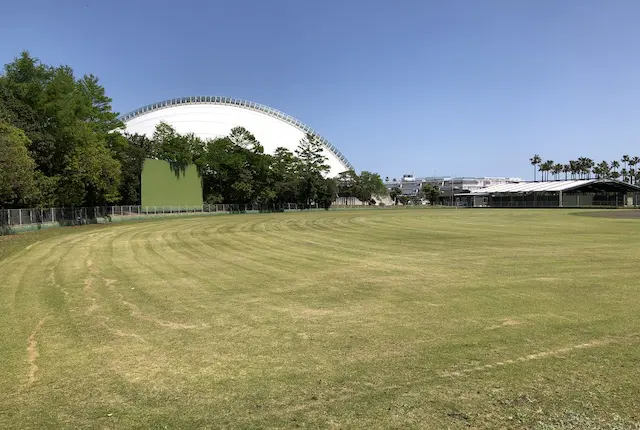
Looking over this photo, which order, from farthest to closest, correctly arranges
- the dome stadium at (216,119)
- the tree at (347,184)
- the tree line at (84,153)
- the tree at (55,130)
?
the tree at (347,184), the dome stadium at (216,119), the tree at (55,130), the tree line at (84,153)

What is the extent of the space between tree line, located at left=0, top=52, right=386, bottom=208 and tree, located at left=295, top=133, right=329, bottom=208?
11.5 feet

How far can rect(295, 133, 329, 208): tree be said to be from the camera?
95.0 meters

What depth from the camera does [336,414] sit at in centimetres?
443

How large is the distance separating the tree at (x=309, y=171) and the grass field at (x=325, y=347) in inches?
3203

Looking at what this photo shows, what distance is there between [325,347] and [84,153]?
43237 mm

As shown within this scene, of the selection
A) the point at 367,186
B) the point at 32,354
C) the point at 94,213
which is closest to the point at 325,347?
the point at 32,354

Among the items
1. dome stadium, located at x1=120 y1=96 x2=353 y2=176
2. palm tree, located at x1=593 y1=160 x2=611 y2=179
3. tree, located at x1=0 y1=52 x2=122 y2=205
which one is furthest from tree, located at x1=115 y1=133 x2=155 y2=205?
palm tree, located at x1=593 y1=160 x2=611 y2=179

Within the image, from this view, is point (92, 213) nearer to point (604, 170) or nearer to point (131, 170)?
point (131, 170)

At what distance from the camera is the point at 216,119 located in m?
119

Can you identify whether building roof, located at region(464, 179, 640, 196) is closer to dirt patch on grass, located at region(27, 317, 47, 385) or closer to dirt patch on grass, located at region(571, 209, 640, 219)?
dirt patch on grass, located at region(571, 209, 640, 219)

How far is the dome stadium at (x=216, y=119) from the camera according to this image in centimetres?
11550

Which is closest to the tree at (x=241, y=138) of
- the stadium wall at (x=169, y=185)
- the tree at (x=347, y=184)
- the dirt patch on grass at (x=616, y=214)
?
the stadium wall at (x=169, y=185)

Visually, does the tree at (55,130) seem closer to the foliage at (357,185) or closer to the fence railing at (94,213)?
the fence railing at (94,213)

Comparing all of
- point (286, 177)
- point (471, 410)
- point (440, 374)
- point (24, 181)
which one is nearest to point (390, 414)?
point (471, 410)
